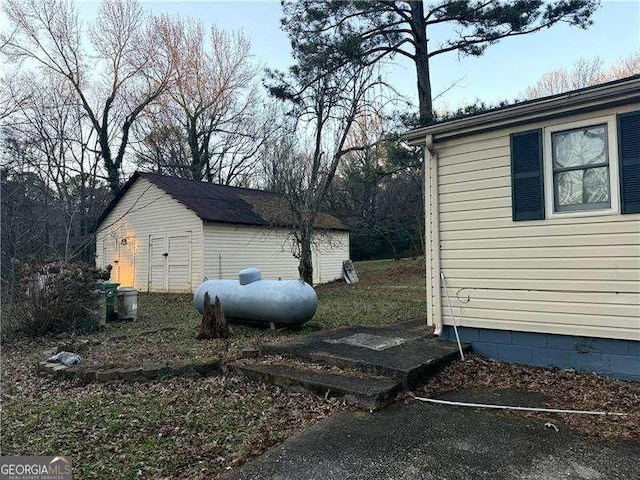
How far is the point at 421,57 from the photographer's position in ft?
41.4

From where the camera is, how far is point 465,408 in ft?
12.2

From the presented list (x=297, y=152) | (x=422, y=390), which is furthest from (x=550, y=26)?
(x=422, y=390)

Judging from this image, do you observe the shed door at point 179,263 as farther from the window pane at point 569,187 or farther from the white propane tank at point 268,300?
the window pane at point 569,187

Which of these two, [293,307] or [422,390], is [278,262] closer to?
[293,307]

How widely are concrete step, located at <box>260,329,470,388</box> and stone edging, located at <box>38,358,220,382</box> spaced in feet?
2.47

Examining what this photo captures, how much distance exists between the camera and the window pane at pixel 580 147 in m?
4.35

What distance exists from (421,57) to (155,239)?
11.2 metres

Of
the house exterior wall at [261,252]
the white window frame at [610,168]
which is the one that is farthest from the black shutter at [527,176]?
the house exterior wall at [261,252]

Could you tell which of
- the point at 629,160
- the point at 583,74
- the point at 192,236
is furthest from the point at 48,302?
the point at 583,74

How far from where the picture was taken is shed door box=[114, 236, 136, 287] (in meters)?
16.4

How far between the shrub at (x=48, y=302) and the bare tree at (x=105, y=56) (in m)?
15.4

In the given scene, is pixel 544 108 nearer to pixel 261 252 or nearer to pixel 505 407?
pixel 505 407

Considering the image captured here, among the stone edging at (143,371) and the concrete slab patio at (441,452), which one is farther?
the stone edging at (143,371)

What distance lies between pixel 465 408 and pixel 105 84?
23.1 metres
